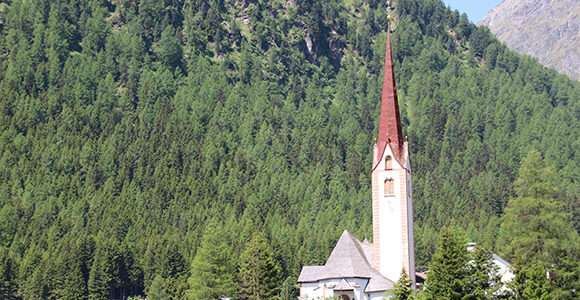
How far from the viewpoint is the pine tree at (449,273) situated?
68.8 m

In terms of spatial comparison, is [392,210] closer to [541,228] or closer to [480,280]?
[541,228]

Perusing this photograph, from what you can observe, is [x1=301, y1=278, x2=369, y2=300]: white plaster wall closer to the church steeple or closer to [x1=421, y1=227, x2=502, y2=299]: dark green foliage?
the church steeple

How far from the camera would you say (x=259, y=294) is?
83.4 m

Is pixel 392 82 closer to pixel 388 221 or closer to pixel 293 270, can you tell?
pixel 388 221

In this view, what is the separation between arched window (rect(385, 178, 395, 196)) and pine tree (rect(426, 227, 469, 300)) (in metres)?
18.5

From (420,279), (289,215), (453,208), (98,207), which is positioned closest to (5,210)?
(98,207)

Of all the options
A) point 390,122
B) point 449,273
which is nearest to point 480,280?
point 449,273

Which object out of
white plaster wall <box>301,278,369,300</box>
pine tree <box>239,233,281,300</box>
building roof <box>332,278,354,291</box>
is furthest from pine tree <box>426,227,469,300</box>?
pine tree <box>239,233,281,300</box>

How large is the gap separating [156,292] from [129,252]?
2519 centimetres

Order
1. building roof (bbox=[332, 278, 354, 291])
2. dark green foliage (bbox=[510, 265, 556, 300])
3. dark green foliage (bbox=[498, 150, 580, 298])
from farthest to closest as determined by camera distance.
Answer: building roof (bbox=[332, 278, 354, 291]) → dark green foliage (bbox=[498, 150, 580, 298]) → dark green foliage (bbox=[510, 265, 556, 300])

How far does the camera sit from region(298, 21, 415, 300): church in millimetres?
87812

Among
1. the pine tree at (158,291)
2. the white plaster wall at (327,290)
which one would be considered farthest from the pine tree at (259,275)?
the pine tree at (158,291)

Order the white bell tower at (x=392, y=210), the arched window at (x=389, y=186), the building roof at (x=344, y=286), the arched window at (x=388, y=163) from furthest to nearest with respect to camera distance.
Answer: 1. the arched window at (x=388, y=163)
2. the arched window at (x=389, y=186)
3. the white bell tower at (x=392, y=210)
4. the building roof at (x=344, y=286)

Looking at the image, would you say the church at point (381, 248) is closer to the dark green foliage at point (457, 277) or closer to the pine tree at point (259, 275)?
the pine tree at point (259, 275)
